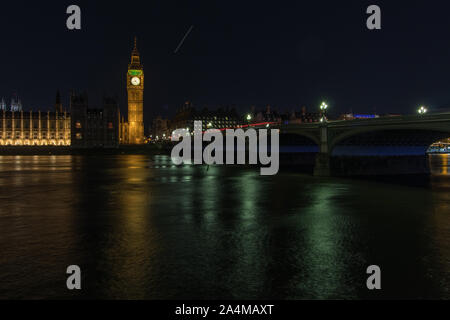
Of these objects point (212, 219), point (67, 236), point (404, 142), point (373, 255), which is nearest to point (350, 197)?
point (212, 219)

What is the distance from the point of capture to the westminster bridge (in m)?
38.1

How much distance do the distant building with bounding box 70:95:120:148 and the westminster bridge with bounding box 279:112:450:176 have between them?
11848 centimetres

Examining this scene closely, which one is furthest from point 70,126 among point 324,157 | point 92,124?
point 324,157

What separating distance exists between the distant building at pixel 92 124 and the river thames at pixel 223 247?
463 ft

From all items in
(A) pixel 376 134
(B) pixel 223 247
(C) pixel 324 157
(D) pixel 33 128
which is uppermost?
(D) pixel 33 128

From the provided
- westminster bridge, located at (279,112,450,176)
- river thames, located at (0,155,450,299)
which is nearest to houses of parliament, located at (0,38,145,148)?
westminster bridge, located at (279,112,450,176)

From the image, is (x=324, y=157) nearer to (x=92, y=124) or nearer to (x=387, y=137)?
(x=387, y=137)

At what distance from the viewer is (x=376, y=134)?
5122cm

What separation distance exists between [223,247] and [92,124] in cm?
→ 16017

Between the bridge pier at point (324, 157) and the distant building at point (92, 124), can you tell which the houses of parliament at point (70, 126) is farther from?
the bridge pier at point (324, 157)

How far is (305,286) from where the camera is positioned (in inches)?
400

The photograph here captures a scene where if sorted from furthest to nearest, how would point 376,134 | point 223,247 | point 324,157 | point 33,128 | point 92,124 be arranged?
point 33,128 < point 92,124 < point 376,134 < point 324,157 < point 223,247

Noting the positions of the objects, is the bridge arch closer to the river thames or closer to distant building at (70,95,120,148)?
the river thames

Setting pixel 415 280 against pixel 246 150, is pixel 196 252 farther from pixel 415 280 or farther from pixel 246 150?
pixel 246 150
